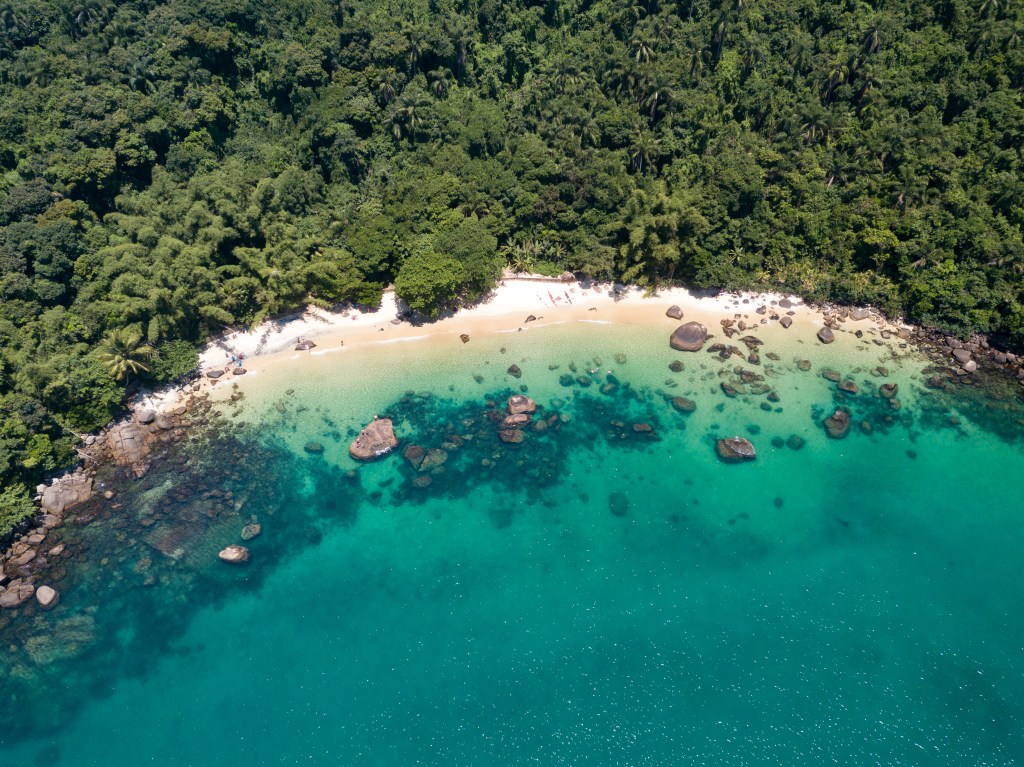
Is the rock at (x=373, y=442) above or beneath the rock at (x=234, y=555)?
above

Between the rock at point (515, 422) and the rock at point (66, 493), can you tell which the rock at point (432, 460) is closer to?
the rock at point (515, 422)

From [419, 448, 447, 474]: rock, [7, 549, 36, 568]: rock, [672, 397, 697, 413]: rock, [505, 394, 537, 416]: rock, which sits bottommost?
[7, 549, 36, 568]: rock

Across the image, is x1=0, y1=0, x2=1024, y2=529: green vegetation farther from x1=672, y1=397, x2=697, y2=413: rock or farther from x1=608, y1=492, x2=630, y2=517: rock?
x1=608, y1=492, x2=630, y2=517: rock

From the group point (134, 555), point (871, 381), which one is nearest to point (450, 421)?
point (134, 555)

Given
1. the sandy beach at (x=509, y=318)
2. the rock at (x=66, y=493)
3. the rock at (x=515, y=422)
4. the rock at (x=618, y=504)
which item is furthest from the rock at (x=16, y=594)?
the rock at (x=618, y=504)

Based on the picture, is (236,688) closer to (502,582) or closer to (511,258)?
(502,582)

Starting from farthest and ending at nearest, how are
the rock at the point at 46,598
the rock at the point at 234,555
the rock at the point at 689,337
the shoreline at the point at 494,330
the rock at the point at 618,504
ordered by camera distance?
the rock at the point at 689,337 → the shoreline at the point at 494,330 → the rock at the point at 618,504 → the rock at the point at 234,555 → the rock at the point at 46,598

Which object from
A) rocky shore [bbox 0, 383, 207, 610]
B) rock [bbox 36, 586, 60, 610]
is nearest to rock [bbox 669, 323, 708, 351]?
rocky shore [bbox 0, 383, 207, 610]
